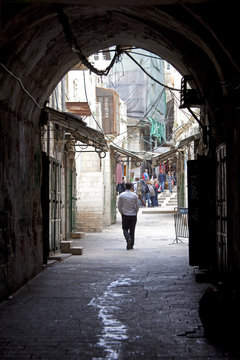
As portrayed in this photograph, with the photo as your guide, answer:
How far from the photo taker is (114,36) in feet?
32.7

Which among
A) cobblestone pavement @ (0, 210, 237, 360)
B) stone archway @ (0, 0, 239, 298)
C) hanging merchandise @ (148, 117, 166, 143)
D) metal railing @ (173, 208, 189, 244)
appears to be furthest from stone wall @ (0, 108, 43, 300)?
hanging merchandise @ (148, 117, 166, 143)

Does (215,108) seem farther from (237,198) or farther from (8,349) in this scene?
(8,349)

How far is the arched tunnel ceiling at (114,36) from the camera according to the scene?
6703mm

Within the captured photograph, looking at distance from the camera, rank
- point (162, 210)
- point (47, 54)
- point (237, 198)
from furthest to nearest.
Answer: point (162, 210) → point (47, 54) → point (237, 198)

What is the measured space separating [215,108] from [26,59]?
2.94 meters

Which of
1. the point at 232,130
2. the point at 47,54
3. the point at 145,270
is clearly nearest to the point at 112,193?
the point at 145,270

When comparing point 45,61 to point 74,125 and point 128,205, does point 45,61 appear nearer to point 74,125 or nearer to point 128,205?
point 74,125

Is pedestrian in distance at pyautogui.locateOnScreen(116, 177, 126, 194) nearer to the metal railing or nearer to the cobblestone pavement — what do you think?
the metal railing

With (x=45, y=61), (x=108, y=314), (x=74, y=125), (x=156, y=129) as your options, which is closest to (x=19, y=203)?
(x=45, y=61)

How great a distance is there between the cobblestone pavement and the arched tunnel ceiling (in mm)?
2982

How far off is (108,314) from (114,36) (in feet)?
17.6

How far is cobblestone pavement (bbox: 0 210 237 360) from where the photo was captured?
16.8ft

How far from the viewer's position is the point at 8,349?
519 cm

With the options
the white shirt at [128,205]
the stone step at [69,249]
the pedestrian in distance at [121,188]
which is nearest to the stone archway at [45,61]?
the stone step at [69,249]
